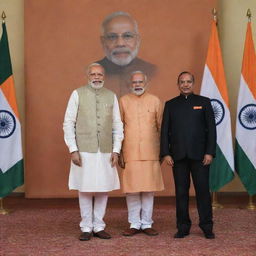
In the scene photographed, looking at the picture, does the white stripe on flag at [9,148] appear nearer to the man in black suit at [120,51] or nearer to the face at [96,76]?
the man in black suit at [120,51]

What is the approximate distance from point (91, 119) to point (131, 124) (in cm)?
41

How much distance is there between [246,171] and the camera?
6211mm

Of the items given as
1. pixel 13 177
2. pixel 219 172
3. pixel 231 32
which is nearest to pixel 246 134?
pixel 219 172

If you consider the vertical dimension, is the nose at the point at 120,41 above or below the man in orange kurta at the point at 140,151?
above

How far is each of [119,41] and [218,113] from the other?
1.92 meters

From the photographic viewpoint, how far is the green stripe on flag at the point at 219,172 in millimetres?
6184

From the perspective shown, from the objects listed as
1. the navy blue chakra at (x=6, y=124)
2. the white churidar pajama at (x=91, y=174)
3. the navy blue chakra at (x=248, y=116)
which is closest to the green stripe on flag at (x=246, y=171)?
the navy blue chakra at (x=248, y=116)

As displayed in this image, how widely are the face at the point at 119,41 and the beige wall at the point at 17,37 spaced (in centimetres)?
127

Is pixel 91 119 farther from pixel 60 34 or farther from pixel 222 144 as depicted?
pixel 60 34


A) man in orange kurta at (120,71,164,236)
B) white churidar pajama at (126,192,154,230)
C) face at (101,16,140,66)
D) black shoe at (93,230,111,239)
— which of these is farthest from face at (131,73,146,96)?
face at (101,16,140,66)

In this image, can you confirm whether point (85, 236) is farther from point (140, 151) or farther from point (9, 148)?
point (9, 148)

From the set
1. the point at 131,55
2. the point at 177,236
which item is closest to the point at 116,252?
the point at 177,236

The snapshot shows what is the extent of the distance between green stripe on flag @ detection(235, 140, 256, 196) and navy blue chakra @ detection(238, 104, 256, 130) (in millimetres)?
277

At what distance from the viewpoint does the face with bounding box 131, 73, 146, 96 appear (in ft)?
15.3
